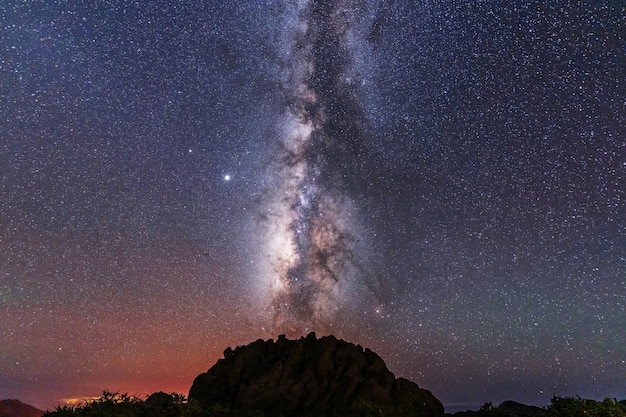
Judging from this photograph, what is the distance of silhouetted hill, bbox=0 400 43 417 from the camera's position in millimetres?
118438

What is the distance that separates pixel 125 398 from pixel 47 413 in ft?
15.8

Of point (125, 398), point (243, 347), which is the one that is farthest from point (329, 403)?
point (125, 398)

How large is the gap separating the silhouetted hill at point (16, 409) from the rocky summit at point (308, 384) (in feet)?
333

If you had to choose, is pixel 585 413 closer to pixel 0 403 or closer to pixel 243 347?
pixel 243 347

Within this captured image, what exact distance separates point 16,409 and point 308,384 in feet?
410

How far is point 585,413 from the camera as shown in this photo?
29453 mm

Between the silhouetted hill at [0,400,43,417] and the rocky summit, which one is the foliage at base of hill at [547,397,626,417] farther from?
the silhouetted hill at [0,400,43,417]

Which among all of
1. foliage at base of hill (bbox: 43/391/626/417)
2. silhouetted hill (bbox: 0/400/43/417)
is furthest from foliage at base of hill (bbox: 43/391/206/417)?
silhouetted hill (bbox: 0/400/43/417)

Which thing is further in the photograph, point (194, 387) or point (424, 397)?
point (194, 387)

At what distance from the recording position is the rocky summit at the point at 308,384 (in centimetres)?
3438

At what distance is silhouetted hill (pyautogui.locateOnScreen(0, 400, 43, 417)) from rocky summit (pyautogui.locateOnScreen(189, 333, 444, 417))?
10159cm

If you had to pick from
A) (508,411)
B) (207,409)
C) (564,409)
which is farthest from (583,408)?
(207,409)

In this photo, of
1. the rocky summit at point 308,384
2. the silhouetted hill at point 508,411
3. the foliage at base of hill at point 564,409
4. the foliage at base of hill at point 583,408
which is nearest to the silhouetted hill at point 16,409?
the rocky summit at point 308,384

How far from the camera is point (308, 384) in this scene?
120 ft
